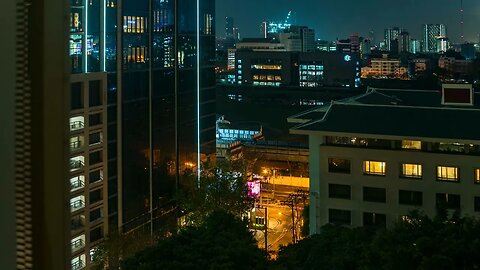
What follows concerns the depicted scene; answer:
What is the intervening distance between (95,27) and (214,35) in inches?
102

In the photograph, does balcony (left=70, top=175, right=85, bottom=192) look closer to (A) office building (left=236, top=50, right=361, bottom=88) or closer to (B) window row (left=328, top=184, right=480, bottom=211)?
(B) window row (left=328, top=184, right=480, bottom=211)

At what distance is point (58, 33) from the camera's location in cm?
69

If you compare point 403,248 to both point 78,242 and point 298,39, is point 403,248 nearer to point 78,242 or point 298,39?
point 78,242

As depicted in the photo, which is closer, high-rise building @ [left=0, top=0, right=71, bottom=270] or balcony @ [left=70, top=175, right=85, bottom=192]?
high-rise building @ [left=0, top=0, right=71, bottom=270]

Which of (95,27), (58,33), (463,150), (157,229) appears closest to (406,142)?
(463,150)

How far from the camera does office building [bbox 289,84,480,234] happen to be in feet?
18.5

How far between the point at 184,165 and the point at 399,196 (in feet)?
9.21

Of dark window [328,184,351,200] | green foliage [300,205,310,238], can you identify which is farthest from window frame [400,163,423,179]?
green foliage [300,205,310,238]

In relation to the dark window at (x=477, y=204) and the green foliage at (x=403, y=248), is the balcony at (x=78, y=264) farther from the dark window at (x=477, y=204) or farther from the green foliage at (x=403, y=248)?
the dark window at (x=477, y=204)

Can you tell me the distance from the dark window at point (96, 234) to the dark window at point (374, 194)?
2776 millimetres

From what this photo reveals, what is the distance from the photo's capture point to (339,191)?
19.7 feet

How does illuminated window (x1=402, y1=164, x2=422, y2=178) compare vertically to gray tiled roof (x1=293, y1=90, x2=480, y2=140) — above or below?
below

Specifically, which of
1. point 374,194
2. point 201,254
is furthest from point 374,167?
point 201,254

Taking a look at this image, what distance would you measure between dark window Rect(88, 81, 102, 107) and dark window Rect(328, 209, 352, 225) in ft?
8.85
